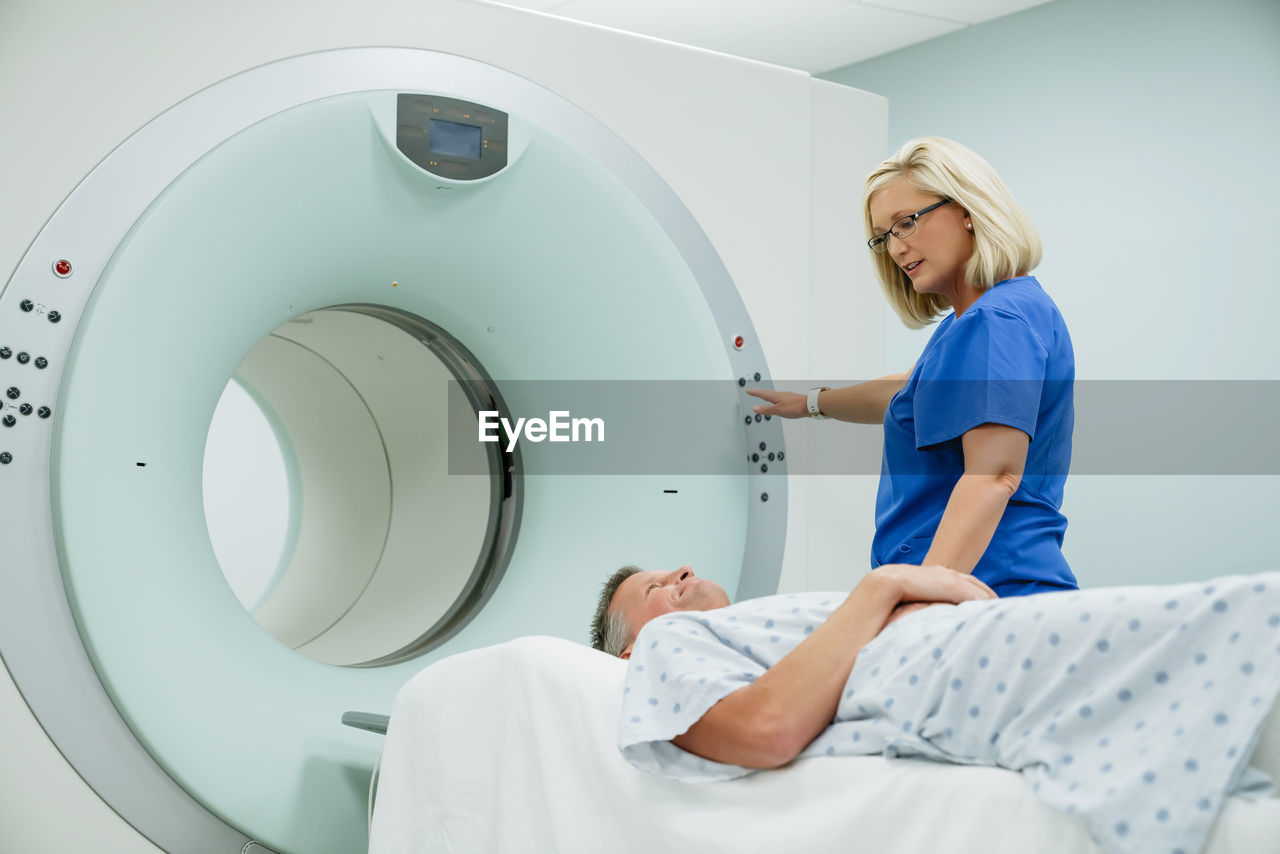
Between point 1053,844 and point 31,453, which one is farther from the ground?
point 31,453

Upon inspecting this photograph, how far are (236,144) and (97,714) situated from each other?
2.19ft

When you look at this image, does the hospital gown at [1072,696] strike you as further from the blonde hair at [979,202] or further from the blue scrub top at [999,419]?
the blonde hair at [979,202]

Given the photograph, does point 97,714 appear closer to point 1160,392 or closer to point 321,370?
point 321,370

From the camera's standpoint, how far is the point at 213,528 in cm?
303

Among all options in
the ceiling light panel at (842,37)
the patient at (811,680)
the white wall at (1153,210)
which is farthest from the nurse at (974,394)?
the ceiling light panel at (842,37)

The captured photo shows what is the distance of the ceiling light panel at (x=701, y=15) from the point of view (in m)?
3.31

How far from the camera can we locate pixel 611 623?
1.52 meters

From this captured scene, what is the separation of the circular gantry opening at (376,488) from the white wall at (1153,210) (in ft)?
6.26

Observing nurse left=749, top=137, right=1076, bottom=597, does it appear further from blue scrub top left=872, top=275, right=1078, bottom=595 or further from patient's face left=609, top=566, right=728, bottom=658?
patient's face left=609, top=566, right=728, bottom=658

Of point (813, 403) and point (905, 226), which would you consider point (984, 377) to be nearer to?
point (905, 226)

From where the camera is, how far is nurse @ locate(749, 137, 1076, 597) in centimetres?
133

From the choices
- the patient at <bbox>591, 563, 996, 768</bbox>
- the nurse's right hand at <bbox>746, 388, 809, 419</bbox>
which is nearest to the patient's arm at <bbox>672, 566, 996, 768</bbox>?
the patient at <bbox>591, 563, 996, 768</bbox>

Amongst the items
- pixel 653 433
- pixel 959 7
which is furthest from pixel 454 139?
pixel 959 7

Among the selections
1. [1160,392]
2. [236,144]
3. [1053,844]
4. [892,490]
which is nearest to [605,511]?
[892,490]
